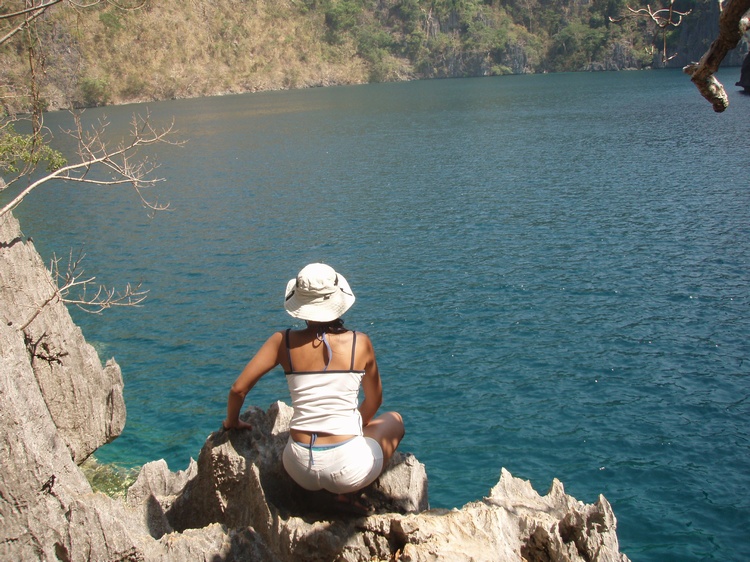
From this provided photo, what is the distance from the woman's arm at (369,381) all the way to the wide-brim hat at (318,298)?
28cm

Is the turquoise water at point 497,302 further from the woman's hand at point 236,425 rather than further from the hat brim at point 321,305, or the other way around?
the hat brim at point 321,305

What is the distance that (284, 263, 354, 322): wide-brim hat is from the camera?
18.3 feet

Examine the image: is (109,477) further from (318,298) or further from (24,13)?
(318,298)

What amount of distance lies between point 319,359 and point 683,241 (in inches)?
878

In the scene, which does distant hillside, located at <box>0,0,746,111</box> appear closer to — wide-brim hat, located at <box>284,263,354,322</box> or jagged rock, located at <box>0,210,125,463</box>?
jagged rock, located at <box>0,210,125,463</box>

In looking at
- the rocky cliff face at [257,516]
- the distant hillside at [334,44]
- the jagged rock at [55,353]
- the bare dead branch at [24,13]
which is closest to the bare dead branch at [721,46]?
the rocky cliff face at [257,516]

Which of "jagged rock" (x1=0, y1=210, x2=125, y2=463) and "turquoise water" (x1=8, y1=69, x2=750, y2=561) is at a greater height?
"jagged rock" (x1=0, y1=210, x2=125, y2=463)

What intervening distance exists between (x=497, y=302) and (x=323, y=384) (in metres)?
15.7

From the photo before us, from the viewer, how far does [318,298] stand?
563 centimetres

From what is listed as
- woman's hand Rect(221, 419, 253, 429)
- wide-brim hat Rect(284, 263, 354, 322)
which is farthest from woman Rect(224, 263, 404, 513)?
woman's hand Rect(221, 419, 253, 429)

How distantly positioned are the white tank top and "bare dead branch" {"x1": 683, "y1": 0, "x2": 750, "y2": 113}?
309cm

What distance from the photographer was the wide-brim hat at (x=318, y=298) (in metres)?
5.57

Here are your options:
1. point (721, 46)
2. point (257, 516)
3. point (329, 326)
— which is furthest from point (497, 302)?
point (721, 46)

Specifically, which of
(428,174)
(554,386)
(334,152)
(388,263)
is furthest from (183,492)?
(334,152)
